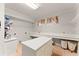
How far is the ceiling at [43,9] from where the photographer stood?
4.43 feet

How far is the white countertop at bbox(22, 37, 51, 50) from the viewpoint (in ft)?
4.32

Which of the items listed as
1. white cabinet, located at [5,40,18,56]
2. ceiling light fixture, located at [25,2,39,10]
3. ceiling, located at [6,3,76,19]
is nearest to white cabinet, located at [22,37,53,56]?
white cabinet, located at [5,40,18,56]

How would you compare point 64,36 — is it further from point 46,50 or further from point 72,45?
point 46,50

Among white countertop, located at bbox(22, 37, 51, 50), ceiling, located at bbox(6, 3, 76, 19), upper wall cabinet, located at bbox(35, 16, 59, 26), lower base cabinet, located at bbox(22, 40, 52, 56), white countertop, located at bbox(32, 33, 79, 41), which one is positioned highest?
ceiling, located at bbox(6, 3, 76, 19)

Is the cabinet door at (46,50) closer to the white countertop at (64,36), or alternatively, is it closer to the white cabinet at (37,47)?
the white cabinet at (37,47)

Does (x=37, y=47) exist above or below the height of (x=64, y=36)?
below

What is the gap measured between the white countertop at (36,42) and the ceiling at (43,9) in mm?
338

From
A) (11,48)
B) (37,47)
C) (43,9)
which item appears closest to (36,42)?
(37,47)

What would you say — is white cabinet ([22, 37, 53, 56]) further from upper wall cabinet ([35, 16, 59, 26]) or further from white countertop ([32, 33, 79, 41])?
upper wall cabinet ([35, 16, 59, 26])

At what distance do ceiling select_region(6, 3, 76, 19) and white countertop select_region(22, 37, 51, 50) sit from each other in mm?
338

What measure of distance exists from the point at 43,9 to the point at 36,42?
1.63ft

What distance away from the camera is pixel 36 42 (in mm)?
1377

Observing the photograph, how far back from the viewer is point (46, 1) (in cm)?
136

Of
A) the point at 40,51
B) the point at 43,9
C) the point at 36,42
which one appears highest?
the point at 43,9
